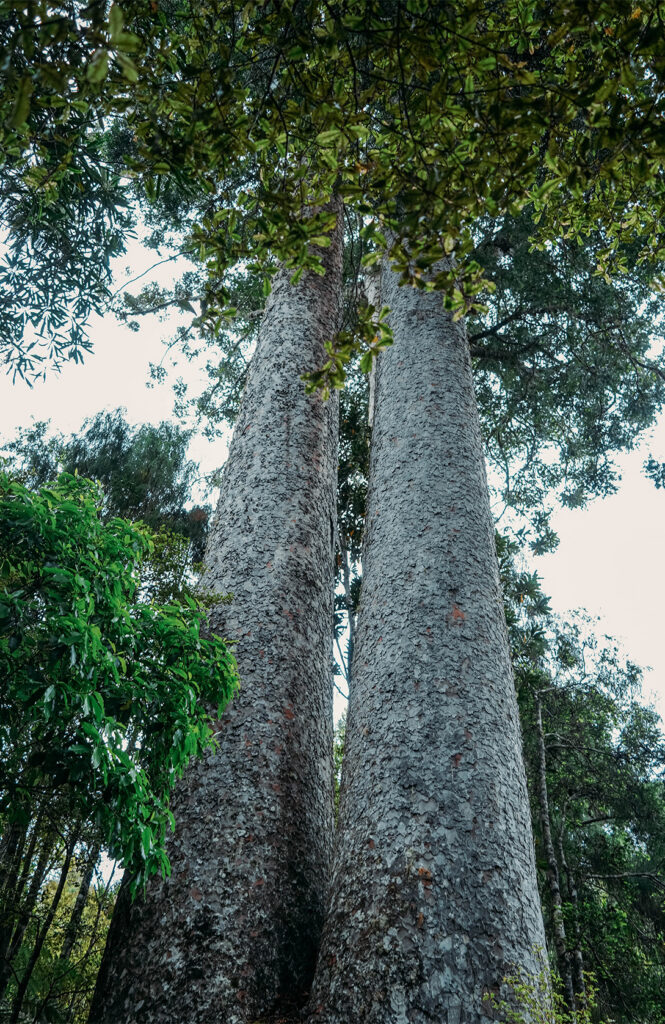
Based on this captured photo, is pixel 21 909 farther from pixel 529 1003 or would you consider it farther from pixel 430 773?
pixel 529 1003

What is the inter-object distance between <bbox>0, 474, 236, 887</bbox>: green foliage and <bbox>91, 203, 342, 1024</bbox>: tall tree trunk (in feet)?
1.19

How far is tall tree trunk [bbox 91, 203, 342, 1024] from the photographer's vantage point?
2100mm

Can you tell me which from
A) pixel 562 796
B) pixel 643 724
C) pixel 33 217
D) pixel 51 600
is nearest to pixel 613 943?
pixel 562 796

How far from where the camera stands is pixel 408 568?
9.45ft

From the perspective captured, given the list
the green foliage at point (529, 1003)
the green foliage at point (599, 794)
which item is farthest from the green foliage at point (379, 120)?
the green foliage at point (599, 794)

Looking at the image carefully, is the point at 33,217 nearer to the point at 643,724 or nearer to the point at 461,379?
the point at 461,379

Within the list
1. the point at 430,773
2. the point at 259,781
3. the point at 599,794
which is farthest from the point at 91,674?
the point at 599,794

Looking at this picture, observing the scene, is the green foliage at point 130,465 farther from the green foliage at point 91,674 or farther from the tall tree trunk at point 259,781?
the green foliage at point 91,674

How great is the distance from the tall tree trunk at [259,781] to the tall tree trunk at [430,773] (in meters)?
0.29

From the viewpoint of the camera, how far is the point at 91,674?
1788 mm

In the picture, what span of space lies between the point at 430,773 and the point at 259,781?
0.77m

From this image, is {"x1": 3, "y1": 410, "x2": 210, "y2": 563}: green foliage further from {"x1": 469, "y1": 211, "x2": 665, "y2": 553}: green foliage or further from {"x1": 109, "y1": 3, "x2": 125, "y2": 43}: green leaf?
{"x1": 109, "y1": 3, "x2": 125, "y2": 43}: green leaf

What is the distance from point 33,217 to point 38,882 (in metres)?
4.86

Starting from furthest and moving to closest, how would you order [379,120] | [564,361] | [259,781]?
[564,361]
[259,781]
[379,120]
